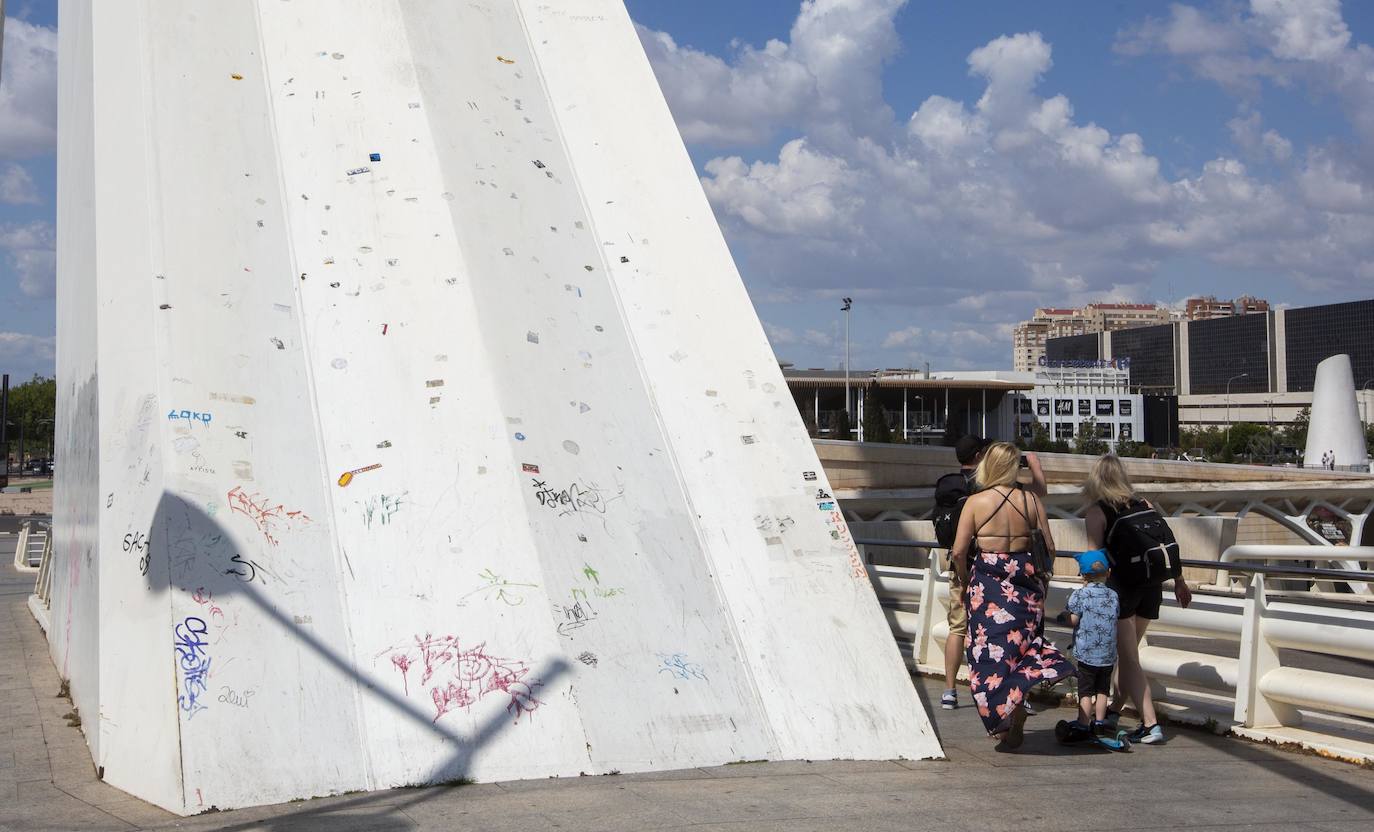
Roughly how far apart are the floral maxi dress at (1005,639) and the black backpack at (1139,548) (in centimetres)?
56

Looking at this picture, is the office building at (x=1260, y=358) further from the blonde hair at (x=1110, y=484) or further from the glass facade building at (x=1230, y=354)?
the blonde hair at (x=1110, y=484)

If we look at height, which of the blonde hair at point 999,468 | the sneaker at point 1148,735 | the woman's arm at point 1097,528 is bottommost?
the sneaker at point 1148,735

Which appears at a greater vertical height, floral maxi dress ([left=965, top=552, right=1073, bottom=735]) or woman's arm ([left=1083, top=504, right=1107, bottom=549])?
woman's arm ([left=1083, top=504, right=1107, bottom=549])

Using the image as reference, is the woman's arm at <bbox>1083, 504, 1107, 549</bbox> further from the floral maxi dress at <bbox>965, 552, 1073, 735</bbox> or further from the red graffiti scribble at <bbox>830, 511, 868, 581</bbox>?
the red graffiti scribble at <bbox>830, 511, 868, 581</bbox>

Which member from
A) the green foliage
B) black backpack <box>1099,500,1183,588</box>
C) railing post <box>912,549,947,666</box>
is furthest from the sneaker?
the green foliage

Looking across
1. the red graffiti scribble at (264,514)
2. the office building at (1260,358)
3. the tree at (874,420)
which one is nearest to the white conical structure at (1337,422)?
the tree at (874,420)

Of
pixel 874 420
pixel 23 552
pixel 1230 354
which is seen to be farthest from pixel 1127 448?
pixel 23 552

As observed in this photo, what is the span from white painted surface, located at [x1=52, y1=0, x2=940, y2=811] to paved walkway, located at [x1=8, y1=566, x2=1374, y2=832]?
179 millimetres

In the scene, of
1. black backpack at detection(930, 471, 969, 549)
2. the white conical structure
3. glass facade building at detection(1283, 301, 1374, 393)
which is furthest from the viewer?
glass facade building at detection(1283, 301, 1374, 393)

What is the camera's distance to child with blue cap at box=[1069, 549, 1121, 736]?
6.48 m

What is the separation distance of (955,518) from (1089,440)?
114 meters

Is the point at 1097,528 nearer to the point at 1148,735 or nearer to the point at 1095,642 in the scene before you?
the point at 1095,642

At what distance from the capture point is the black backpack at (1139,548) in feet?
22.0

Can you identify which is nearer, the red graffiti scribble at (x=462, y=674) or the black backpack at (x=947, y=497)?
the red graffiti scribble at (x=462, y=674)
